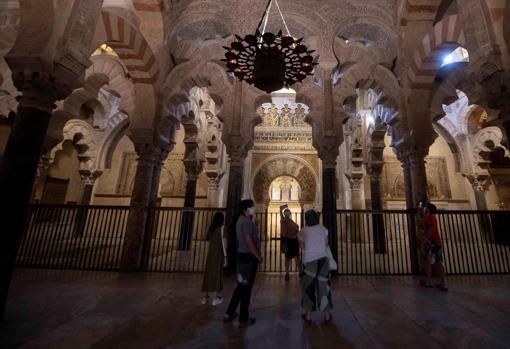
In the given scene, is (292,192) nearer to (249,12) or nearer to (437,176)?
(437,176)

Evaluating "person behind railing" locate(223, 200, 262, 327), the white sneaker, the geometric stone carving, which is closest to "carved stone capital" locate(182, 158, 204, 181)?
the white sneaker

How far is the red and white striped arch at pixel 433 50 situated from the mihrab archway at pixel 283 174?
271 inches

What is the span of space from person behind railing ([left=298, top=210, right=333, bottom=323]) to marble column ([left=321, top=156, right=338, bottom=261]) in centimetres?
250

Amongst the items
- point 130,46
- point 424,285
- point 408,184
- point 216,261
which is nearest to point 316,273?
point 216,261

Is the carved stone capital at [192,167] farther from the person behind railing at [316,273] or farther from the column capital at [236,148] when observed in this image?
the person behind railing at [316,273]

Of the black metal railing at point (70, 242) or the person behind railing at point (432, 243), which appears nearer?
the person behind railing at point (432, 243)

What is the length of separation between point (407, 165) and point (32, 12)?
279 inches

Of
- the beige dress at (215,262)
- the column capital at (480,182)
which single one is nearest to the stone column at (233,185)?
the beige dress at (215,262)

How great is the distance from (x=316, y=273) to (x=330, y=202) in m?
2.90

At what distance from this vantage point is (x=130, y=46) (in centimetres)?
526

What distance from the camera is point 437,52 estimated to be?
5.32 m

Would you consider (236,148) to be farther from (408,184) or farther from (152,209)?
(408,184)

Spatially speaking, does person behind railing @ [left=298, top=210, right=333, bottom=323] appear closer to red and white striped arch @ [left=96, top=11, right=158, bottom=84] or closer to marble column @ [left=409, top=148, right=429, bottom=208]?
marble column @ [left=409, top=148, right=429, bottom=208]

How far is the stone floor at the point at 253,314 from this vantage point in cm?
205
